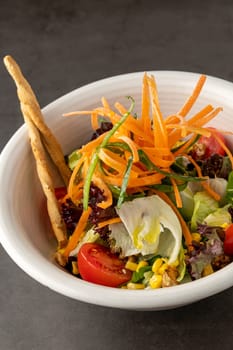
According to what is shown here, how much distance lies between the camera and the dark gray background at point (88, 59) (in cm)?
160

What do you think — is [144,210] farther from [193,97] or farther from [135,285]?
[193,97]

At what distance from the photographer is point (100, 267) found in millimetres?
1498

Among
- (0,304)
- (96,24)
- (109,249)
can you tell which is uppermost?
(96,24)

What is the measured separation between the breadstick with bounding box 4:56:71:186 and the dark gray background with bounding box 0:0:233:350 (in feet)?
1.03

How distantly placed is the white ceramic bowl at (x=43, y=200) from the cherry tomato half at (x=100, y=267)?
66mm

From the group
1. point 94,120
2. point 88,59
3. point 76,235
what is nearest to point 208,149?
point 94,120

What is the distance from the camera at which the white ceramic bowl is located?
4.42ft

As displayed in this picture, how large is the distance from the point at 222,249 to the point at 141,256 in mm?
165

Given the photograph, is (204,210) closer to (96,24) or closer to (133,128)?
(133,128)

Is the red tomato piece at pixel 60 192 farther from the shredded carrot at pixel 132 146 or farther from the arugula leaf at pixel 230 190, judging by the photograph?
the arugula leaf at pixel 230 190

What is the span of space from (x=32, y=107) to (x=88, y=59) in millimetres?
740

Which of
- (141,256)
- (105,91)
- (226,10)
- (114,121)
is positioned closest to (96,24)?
(226,10)

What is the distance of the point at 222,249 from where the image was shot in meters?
1.48

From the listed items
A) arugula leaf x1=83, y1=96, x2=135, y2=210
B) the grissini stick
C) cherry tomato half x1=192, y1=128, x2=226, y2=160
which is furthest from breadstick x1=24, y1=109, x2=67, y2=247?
cherry tomato half x1=192, y1=128, x2=226, y2=160
